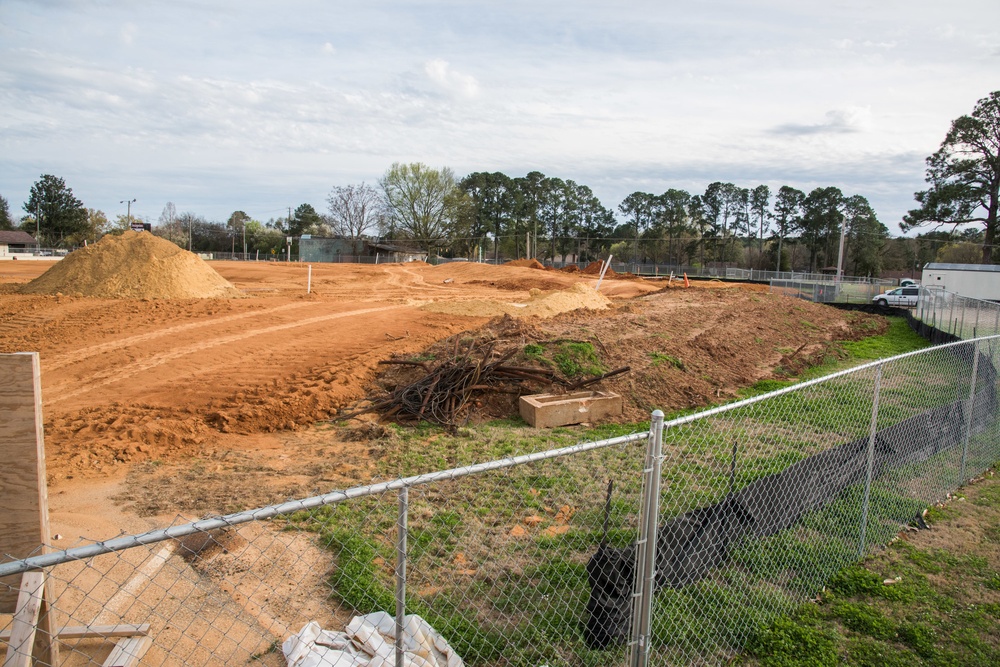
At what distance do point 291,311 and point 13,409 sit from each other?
58.2ft

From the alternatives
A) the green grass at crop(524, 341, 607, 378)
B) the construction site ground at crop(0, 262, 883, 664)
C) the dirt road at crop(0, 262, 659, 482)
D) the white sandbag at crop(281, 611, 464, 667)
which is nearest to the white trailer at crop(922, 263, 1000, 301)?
the construction site ground at crop(0, 262, 883, 664)

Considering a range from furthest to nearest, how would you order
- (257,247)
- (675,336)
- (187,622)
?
(257,247) < (675,336) < (187,622)

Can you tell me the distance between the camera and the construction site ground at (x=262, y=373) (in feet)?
23.5

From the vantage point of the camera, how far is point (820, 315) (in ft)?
82.7

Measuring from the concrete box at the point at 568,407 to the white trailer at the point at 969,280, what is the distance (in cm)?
3600

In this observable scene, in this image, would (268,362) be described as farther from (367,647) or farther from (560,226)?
(560,226)

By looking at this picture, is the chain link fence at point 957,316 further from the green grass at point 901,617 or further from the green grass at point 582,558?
the green grass at point 901,617

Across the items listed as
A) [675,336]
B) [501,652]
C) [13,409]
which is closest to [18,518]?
[13,409]

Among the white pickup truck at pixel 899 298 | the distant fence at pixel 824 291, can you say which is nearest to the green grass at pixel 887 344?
the white pickup truck at pixel 899 298

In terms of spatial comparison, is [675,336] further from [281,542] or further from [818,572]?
[281,542]

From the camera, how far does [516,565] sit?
5262 mm

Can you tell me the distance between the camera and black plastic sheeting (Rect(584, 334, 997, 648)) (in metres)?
3.98

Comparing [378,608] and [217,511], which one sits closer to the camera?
[378,608]

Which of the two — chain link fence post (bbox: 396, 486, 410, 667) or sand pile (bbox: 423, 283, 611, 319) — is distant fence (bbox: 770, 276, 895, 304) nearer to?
sand pile (bbox: 423, 283, 611, 319)
